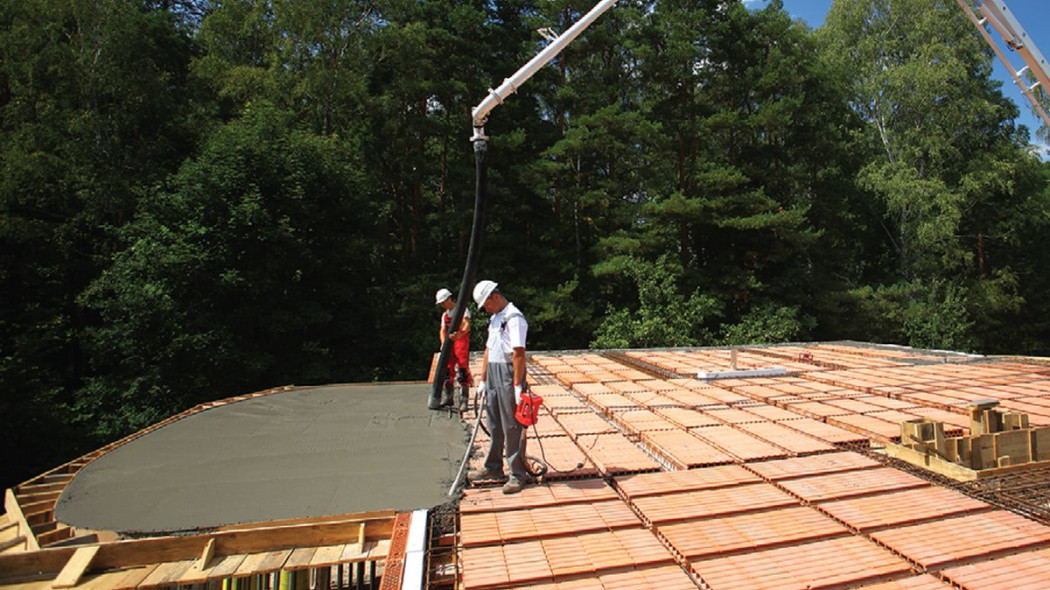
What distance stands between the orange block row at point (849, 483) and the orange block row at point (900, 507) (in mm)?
61

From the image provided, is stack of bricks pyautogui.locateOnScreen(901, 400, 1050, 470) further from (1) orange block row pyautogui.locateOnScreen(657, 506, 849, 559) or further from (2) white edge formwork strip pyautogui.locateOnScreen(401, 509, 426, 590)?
(2) white edge formwork strip pyautogui.locateOnScreen(401, 509, 426, 590)

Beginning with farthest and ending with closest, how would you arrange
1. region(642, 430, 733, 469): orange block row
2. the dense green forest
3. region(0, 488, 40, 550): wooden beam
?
the dense green forest, region(642, 430, 733, 469): orange block row, region(0, 488, 40, 550): wooden beam

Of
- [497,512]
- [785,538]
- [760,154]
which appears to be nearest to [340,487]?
[497,512]

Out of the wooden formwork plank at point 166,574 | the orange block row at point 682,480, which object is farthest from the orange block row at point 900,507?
the wooden formwork plank at point 166,574

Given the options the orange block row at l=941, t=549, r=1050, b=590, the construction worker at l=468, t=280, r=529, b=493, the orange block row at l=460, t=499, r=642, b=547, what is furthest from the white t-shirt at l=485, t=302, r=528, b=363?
the orange block row at l=941, t=549, r=1050, b=590

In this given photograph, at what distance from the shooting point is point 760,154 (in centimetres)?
1770

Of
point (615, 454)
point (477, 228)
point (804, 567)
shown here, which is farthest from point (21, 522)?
point (804, 567)

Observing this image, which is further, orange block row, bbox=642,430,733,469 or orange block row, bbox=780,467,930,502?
orange block row, bbox=642,430,733,469

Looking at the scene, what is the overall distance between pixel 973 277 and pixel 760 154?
9131mm

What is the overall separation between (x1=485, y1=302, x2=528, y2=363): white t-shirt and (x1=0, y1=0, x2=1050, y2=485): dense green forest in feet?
31.9

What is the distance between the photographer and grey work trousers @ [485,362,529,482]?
3.24 m

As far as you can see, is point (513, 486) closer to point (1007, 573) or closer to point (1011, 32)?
point (1007, 573)

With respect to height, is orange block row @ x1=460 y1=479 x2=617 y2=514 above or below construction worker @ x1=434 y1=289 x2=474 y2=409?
below

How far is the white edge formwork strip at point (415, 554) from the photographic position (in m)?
2.26
